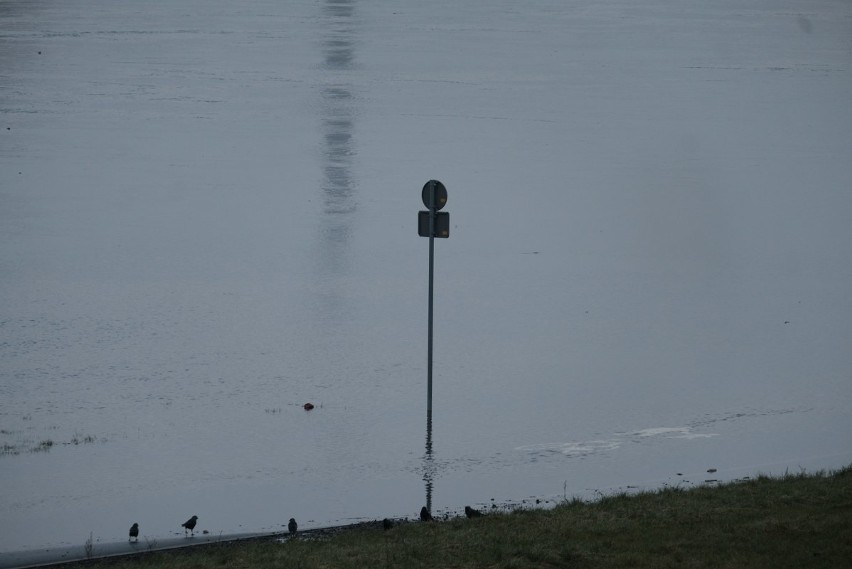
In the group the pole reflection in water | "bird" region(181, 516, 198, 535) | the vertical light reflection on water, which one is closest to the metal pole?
the pole reflection in water

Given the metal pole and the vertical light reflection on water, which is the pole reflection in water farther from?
the vertical light reflection on water

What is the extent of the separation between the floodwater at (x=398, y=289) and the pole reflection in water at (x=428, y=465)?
53 millimetres

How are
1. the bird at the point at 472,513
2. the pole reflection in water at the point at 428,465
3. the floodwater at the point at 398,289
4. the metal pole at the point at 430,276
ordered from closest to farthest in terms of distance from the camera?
the bird at the point at 472,513, the pole reflection in water at the point at 428,465, the floodwater at the point at 398,289, the metal pole at the point at 430,276

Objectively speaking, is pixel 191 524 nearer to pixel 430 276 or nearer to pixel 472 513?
pixel 472 513

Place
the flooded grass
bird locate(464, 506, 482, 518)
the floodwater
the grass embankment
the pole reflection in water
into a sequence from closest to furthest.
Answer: the grass embankment < bird locate(464, 506, 482, 518) < the pole reflection in water < the floodwater < the flooded grass

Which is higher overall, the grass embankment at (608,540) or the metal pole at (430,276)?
the metal pole at (430,276)

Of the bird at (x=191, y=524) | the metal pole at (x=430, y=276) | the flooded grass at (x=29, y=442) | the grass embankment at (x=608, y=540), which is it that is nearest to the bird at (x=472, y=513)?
the grass embankment at (x=608, y=540)

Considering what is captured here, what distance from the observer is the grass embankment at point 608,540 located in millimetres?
8461

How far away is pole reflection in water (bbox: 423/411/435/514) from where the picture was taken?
1069cm

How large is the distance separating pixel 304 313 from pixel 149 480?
5293mm

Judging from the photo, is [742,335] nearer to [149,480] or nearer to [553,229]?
[553,229]

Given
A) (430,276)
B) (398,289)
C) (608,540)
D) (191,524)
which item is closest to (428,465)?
(430,276)

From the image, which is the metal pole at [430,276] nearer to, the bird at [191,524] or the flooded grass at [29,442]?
the flooded grass at [29,442]

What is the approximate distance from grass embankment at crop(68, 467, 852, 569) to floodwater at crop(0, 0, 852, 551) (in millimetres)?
889
